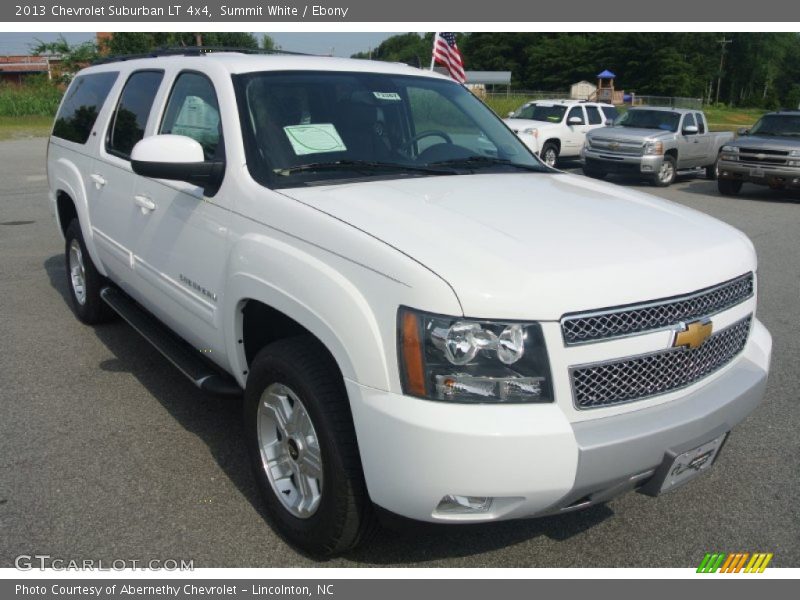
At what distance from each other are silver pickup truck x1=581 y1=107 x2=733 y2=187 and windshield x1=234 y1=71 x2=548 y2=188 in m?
13.7

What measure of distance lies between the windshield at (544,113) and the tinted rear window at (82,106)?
16.0m

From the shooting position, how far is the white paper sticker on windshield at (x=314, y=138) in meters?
3.45

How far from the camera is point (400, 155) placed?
373 cm

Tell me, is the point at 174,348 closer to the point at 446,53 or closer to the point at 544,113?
the point at 446,53

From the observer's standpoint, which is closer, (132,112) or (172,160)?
(172,160)

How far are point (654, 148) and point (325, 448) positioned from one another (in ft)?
52.8

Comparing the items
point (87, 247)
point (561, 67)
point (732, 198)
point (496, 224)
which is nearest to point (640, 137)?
point (732, 198)

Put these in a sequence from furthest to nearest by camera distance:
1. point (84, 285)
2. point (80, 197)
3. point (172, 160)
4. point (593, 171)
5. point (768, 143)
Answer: point (593, 171) → point (768, 143) → point (84, 285) → point (80, 197) → point (172, 160)

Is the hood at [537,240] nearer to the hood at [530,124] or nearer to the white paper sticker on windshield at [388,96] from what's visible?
the white paper sticker on windshield at [388,96]

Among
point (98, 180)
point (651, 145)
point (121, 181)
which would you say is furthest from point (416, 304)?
point (651, 145)

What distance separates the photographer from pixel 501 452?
7.59ft

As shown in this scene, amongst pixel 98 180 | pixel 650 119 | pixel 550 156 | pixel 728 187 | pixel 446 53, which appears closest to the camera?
pixel 98 180

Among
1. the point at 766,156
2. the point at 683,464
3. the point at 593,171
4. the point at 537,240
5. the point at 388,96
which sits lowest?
the point at 593,171

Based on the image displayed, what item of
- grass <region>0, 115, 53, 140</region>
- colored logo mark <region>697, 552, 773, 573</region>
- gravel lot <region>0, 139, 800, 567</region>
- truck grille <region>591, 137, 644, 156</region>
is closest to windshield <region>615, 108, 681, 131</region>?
truck grille <region>591, 137, 644, 156</region>
